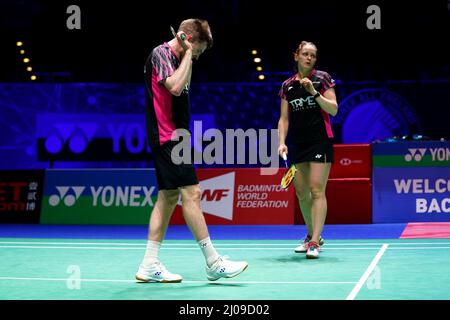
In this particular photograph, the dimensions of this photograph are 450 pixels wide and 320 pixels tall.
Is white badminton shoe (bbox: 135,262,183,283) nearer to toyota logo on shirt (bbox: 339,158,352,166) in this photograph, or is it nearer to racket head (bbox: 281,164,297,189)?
racket head (bbox: 281,164,297,189)

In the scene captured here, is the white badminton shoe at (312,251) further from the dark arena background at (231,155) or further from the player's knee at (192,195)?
the player's knee at (192,195)

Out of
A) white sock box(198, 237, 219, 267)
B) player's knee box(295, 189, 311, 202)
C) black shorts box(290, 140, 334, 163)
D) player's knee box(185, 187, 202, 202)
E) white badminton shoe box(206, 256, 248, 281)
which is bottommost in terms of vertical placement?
white badminton shoe box(206, 256, 248, 281)

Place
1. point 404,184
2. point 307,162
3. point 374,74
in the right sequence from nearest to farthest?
point 307,162 < point 404,184 < point 374,74

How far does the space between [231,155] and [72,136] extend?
306 cm

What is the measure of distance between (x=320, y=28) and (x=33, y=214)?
23.6 ft

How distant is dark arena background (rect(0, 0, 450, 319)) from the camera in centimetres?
498

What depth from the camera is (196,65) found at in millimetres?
14266

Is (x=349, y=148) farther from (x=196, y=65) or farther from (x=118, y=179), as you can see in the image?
(x=196, y=65)

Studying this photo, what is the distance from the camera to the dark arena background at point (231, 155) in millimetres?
4977

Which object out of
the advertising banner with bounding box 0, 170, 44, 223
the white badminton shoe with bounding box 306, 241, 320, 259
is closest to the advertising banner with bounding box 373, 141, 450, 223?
the white badminton shoe with bounding box 306, 241, 320, 259

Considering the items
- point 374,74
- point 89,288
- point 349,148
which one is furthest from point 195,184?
point 374,74

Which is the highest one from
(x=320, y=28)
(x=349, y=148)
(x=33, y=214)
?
(x=320, y=28)

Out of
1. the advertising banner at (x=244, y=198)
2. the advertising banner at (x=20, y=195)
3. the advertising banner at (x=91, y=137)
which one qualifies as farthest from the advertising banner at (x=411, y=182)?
the advertising banner at (x=91, y=137)

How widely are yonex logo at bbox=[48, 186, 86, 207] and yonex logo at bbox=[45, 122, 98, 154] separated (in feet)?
9.38
